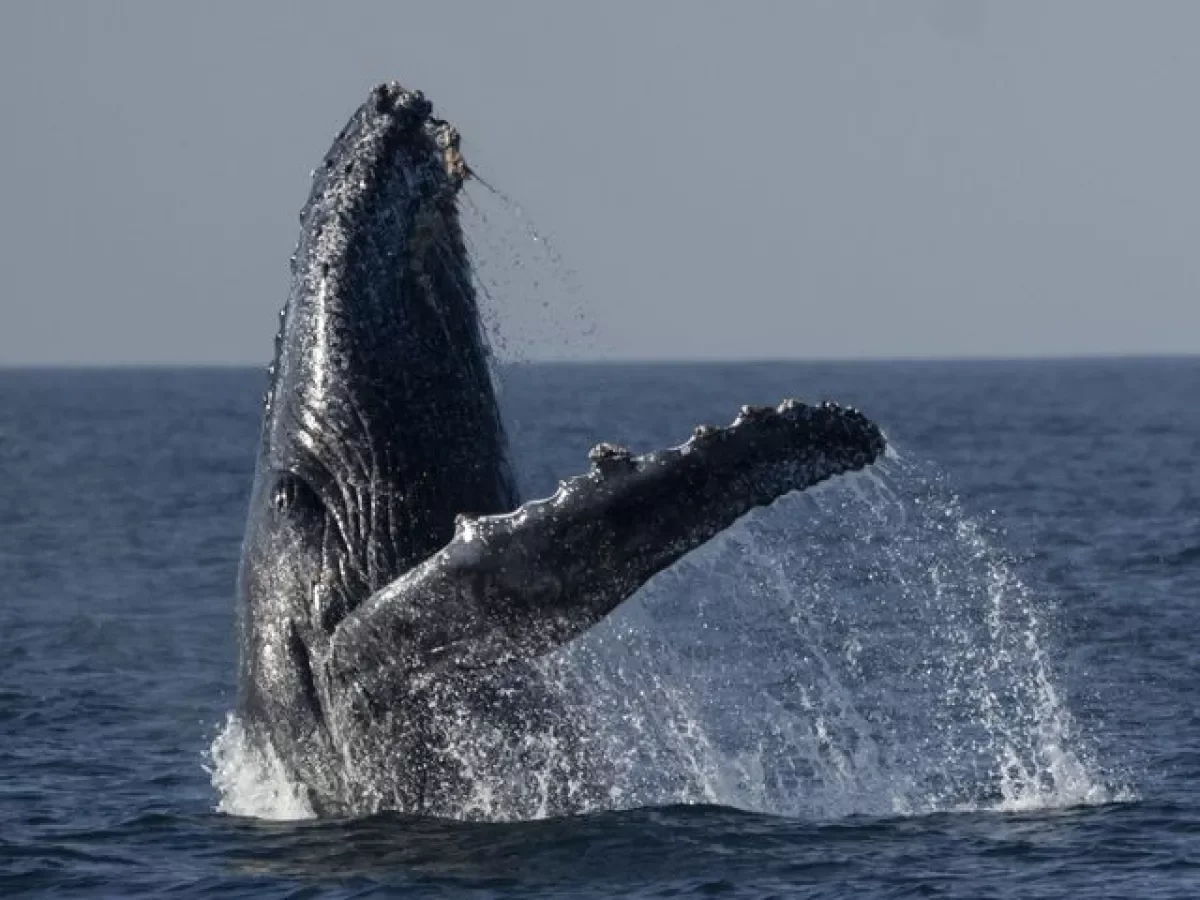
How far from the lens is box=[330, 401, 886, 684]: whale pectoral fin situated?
35.2ft

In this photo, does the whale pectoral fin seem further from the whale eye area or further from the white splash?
the white splash

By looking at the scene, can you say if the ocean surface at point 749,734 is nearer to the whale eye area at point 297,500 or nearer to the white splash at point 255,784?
the white splash at point 255,784

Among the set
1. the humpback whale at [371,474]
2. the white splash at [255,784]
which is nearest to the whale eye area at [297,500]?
the humpback whale at [371,474]

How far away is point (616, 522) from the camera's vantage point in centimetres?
1074

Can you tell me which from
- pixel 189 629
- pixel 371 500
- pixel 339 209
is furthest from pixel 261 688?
pixel 189 629

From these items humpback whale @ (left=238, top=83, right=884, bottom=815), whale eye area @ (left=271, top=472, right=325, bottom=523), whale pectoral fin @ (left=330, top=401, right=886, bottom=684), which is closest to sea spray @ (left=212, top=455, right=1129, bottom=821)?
whale pectoral fin @ (left=330, top=401, right=886, bottom=684)

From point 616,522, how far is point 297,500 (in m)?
2.14

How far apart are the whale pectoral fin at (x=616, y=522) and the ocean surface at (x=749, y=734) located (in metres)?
0.18

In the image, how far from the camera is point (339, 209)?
1239 cm

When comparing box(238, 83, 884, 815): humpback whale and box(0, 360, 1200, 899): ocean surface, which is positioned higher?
box(238, 83, 884, 815): humpback whale

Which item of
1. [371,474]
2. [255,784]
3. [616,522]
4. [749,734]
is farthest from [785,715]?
[616,522]

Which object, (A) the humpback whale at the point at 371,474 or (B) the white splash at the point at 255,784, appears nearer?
(A) the humpback whale at the point at 371,474

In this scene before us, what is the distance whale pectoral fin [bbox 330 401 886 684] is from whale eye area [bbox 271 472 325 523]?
4.58 ft

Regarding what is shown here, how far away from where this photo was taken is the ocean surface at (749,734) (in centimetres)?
1262
